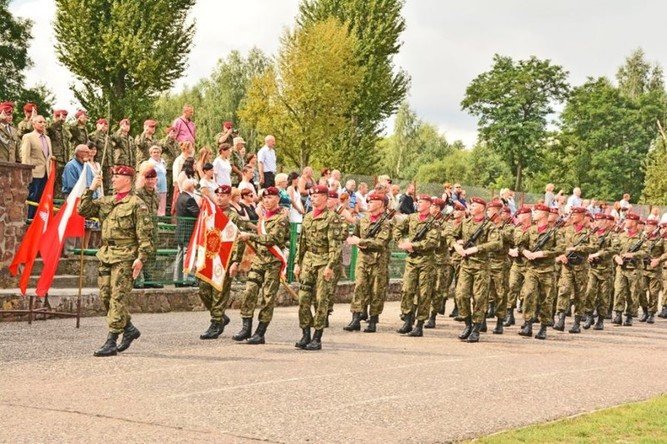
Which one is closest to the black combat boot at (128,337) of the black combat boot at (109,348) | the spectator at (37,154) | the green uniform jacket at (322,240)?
the black combat boot at (109,348)

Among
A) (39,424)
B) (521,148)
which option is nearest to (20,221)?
(39,424)

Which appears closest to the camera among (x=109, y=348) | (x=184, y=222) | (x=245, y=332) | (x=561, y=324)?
(x=109, y=348)

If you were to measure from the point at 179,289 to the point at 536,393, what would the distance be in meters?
8.50

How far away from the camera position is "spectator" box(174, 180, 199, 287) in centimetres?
1894

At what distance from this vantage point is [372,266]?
1766cm

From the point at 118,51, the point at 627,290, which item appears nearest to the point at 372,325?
the point at 627,290

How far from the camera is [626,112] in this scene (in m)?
87.6

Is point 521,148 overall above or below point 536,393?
above

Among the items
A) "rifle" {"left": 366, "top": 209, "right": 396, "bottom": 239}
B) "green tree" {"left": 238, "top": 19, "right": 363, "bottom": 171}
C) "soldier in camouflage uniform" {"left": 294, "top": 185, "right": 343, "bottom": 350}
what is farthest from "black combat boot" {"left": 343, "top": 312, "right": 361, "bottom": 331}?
"green tree" {"left": 238, "top": 19, "right": 363, "bottom": 171}

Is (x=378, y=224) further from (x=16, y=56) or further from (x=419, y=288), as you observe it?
(x=16, y=56)

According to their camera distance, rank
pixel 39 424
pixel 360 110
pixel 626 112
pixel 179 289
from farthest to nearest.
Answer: pixel 626 112 < pixel 360 110 < pixel 179 289 < pixel 39 424

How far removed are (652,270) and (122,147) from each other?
11.5 meters

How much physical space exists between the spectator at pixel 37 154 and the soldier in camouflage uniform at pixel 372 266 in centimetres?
525

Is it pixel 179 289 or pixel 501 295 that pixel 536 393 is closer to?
pixel 501 295
